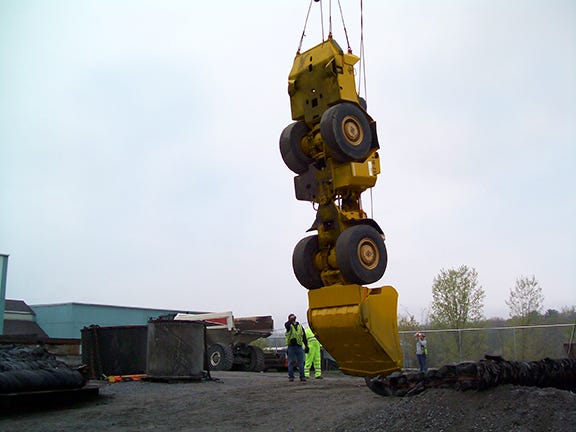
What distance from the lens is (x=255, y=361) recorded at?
22.4 meters

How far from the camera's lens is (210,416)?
8.36 metres

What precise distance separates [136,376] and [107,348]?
1425 millimetres

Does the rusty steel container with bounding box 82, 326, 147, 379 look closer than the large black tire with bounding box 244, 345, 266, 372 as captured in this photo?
Yes

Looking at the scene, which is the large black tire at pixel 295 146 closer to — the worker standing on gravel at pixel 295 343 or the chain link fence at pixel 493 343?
the worker standing on gravel at pixel 295 343

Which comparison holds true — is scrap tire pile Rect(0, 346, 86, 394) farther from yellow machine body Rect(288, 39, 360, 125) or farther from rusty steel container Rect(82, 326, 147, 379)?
yellow machine body Rect(288, 39, 360, 125)

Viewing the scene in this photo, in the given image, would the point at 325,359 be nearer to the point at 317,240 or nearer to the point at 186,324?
the point at 186,324

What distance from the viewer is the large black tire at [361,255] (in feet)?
26.6

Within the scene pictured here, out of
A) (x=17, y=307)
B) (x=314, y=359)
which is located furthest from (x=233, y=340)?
(x=17, y=307)

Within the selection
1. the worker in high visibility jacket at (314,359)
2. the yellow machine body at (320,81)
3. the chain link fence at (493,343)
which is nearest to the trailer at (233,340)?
the worker in high visibility jacket at (314,359)

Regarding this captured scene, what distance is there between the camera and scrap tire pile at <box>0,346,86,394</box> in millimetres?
8862

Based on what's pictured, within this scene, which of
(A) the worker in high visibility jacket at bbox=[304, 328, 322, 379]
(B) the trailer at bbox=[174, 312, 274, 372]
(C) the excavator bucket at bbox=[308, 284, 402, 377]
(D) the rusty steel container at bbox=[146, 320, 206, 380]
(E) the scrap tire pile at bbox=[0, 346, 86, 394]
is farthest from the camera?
(B) the trailer at bbox=[174, 312, 274, 372]

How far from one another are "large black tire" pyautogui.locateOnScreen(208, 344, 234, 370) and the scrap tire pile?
36.1 ft

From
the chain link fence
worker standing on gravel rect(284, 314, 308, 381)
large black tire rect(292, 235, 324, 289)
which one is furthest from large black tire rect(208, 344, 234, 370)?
large black tire rect(292, 235, 324, 289)

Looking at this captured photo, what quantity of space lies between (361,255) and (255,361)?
15.1 metres
